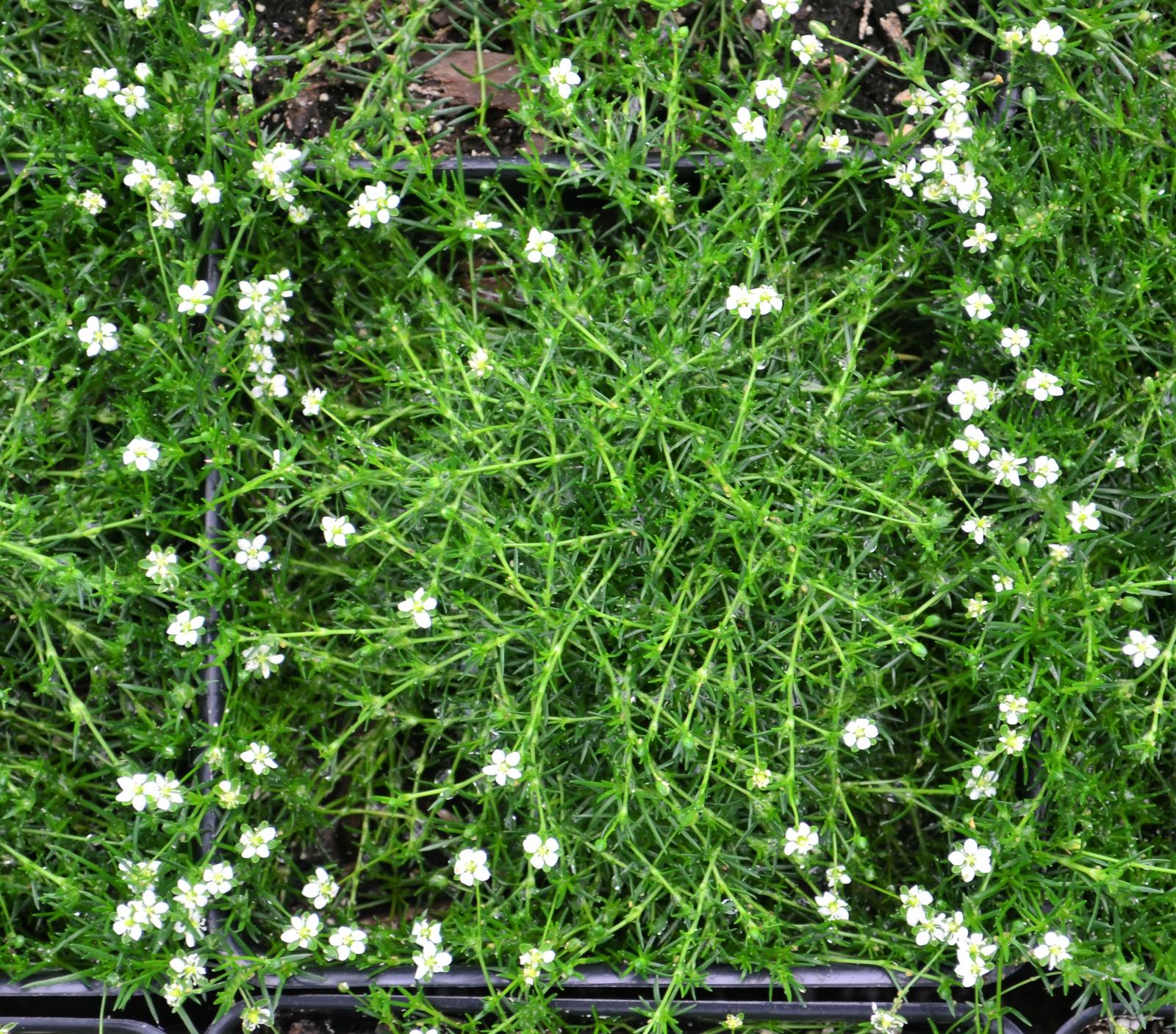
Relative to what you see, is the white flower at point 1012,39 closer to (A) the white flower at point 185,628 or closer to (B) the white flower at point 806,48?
(B) the white flower at point 806,48

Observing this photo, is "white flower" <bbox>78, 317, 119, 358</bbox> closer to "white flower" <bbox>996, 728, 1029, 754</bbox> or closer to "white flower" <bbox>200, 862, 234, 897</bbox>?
"white flower" <bbox>200, 862, 234, 897</bbox>

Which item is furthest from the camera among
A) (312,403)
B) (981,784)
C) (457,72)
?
(457,72)

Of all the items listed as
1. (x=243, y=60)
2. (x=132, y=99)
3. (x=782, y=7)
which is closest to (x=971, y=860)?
(x=782, y=7)

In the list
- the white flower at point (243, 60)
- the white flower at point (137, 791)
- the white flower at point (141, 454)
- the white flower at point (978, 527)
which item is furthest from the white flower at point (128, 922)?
the white flower at point (978, 527)

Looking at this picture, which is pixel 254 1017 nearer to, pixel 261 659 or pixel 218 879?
pixel 218 879

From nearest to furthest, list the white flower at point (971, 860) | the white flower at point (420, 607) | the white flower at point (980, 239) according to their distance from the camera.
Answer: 1. the white flower at point (420, 607)
2. the white flower at point (971, 860)
3. the white flower at point (980, 239)

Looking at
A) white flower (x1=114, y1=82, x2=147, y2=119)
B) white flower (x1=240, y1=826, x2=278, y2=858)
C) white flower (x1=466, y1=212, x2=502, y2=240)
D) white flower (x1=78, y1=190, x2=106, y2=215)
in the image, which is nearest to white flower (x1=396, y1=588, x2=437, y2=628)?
white flower (x1=240, y1=826, x2=278, y2=858)
